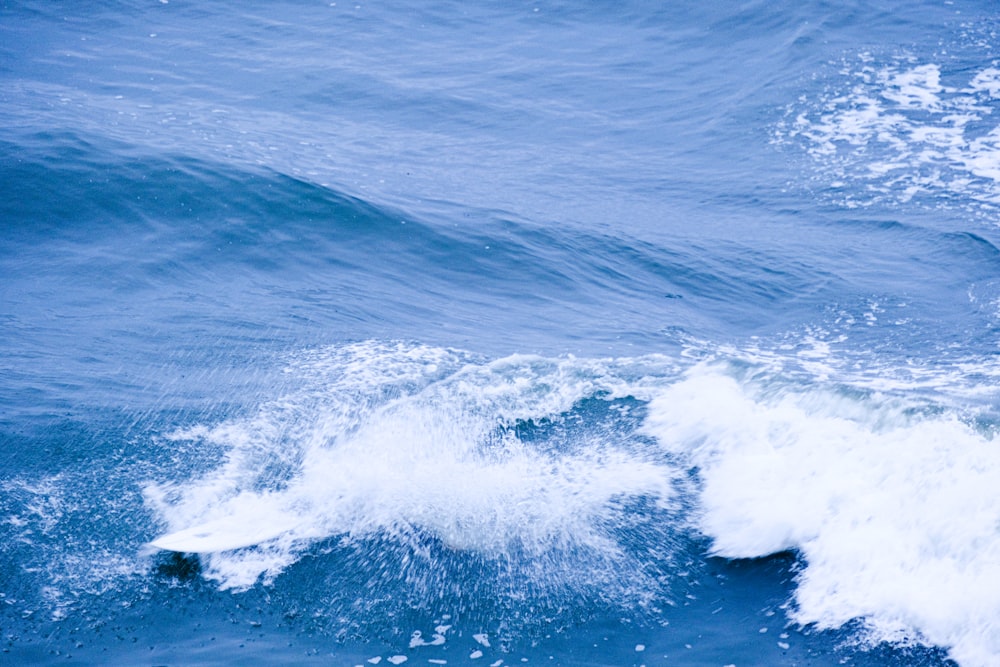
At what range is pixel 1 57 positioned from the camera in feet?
62.1

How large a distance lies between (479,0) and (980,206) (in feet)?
42.7

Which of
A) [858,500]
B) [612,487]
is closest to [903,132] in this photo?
[858,500]

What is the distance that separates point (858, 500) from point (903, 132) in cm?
1030

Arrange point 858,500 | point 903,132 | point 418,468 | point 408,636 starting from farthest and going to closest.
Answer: point 903,132 → point 418,468 → point 858,500 → point 408,636

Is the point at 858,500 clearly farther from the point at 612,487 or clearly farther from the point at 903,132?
the point at 903,132

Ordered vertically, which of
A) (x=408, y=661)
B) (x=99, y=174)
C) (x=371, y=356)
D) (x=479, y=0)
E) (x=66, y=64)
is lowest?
(x=408, y=661)

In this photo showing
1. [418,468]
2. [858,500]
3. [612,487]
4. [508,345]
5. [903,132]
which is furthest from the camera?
[903,132]

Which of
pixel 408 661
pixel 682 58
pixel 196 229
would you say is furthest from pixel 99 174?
pixel 682 58

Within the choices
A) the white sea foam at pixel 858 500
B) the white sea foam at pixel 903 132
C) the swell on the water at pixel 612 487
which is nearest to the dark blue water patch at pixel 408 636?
the swell on the water at pixel 612 487

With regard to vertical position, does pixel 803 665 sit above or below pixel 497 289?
below

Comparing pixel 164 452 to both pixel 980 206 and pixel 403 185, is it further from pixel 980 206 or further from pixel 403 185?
pixel 980 206

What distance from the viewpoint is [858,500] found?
25.5ft

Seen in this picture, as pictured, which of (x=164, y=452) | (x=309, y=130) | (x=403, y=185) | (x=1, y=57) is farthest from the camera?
(x=1, y=57)

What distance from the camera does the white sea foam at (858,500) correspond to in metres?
6.86
